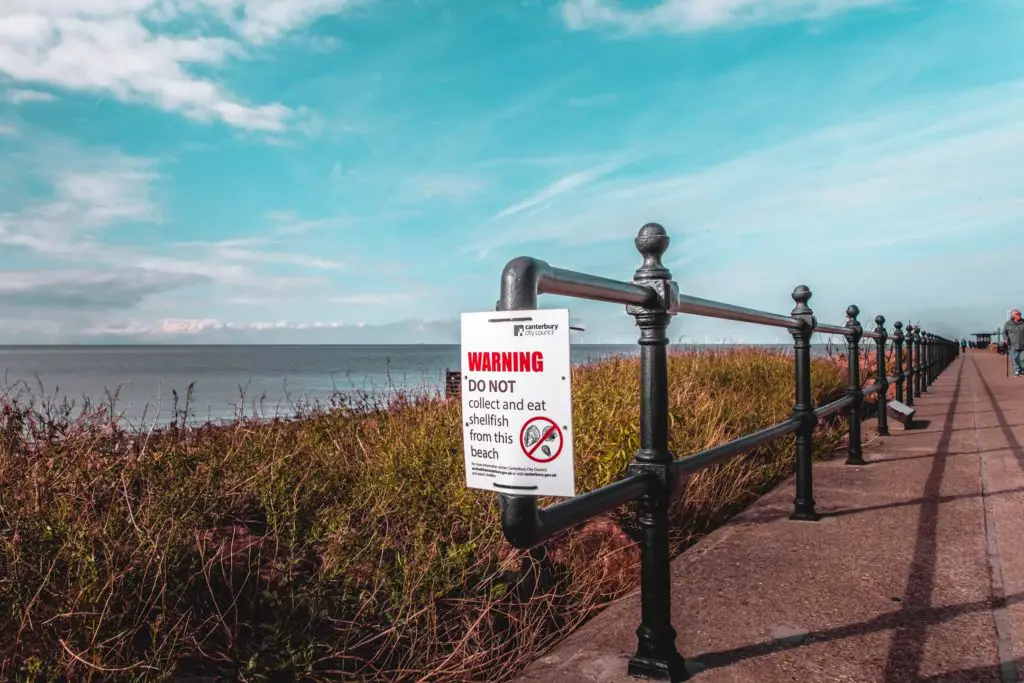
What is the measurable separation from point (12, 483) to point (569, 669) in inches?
Answer: 110

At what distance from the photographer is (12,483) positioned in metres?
3.50

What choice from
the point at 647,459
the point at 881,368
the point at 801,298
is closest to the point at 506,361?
the point at 647,459

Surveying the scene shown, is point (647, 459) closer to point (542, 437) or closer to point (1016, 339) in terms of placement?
point (542, 437)

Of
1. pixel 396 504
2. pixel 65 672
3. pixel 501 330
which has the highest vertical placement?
pixel 501 330

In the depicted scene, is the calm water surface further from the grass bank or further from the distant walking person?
the distant walking person

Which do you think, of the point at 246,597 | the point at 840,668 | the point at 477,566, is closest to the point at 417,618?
the point at 477,566

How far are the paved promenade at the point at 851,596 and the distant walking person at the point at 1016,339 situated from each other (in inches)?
651

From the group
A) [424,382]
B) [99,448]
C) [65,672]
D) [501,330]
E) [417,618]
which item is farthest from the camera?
[424,382]

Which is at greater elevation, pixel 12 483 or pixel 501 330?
pixel 501 330

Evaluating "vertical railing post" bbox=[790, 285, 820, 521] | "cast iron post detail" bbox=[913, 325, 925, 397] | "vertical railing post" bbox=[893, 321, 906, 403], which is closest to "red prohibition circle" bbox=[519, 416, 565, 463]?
"vertical railing post" bbox=[790, 285, 820, 521]

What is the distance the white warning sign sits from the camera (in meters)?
1.67

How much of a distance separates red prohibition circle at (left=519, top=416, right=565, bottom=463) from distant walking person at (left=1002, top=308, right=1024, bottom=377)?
2080cm

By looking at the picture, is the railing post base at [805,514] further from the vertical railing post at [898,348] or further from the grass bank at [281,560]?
the vertical railing post at [898,348]

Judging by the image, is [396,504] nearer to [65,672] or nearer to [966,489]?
[65,672]
